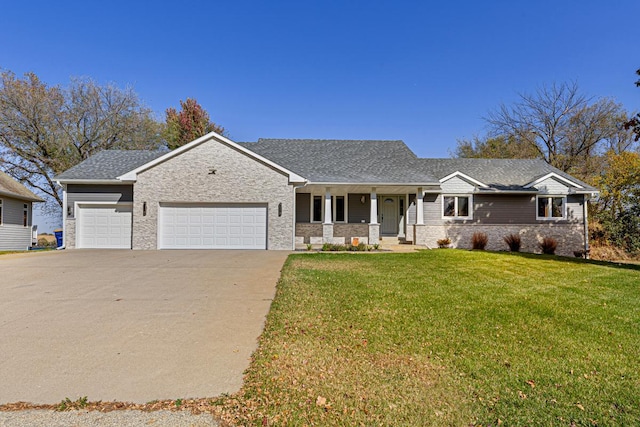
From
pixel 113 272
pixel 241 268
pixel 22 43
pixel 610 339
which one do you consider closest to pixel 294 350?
pixel 610 339

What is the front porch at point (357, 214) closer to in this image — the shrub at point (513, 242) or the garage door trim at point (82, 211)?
the shrub at point (513, 242)

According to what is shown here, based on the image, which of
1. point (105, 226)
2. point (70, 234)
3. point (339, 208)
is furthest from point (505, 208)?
point (70, 234)

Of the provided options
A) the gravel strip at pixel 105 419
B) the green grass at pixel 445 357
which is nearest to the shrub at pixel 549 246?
the green grass at pixel 445 357

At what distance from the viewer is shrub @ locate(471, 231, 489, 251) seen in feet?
54.1

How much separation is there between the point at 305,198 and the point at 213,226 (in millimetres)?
5053

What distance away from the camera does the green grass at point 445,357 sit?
2.65 m

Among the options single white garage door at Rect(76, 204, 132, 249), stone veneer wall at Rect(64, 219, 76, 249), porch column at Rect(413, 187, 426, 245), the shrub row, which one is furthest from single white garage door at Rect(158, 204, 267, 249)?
the shrub row

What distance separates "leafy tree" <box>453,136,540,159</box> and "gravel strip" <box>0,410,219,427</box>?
3356cm

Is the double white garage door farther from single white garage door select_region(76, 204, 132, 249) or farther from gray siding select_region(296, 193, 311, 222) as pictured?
gray siding select_region(296, 193, 311, 222)

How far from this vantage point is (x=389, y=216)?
1822cm

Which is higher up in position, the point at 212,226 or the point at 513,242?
the point at 212,226

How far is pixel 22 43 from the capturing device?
17.0m

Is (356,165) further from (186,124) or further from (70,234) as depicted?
(186,124)

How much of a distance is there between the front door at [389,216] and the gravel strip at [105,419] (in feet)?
53.0
